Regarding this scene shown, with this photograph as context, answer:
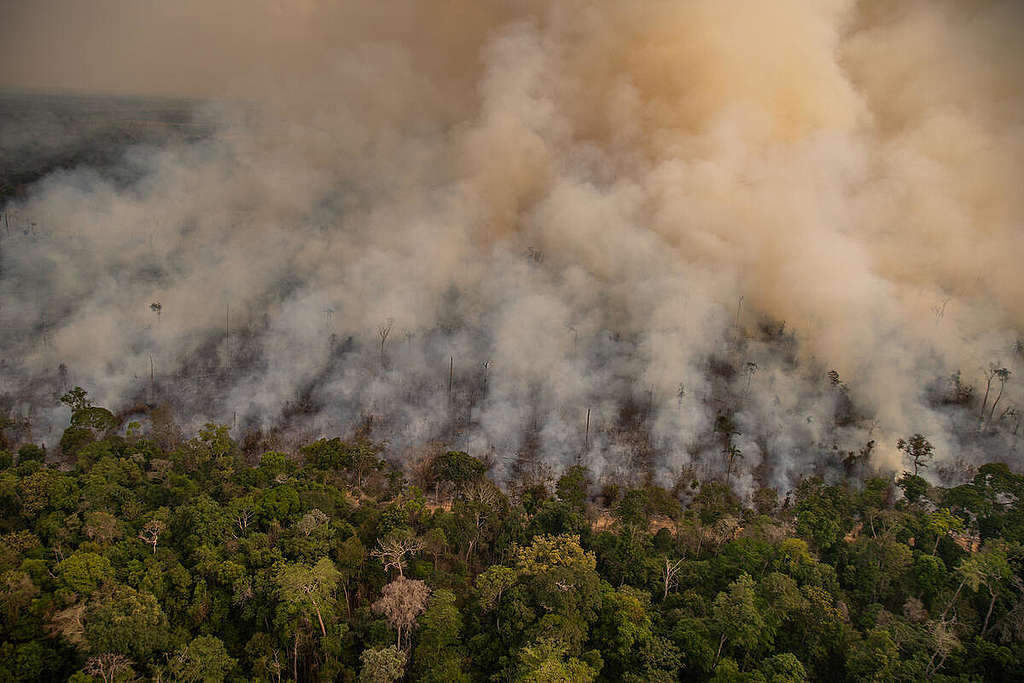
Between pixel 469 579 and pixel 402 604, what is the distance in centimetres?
572

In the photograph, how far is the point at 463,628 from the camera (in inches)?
813

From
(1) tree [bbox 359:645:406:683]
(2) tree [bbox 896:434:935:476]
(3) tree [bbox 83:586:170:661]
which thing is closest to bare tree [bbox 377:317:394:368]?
(3) tree [bbox 83:586:170:661]

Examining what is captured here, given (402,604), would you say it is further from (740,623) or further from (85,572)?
(740,623)

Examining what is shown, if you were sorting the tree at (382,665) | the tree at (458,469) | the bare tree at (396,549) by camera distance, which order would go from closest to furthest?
the tree at (382,665) → the bare tree at (396,549) → the tree at (458,469)

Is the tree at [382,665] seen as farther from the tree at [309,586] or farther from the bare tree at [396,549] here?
the bare tree at [396,549]

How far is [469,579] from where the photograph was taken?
2505cm

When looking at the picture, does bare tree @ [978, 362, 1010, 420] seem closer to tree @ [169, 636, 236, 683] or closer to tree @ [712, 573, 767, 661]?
tree @ [712, 573, 767, 661]

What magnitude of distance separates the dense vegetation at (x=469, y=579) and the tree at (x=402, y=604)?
0.08m

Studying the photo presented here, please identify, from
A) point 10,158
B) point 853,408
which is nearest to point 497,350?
point 853,408

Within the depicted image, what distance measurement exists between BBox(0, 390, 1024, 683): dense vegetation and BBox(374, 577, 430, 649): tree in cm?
8

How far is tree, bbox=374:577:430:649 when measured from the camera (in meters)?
19.6

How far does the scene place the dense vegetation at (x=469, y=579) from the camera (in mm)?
18578

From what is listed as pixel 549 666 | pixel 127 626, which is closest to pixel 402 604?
pixel 549 666

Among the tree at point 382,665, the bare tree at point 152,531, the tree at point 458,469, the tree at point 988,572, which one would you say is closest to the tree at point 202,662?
the tree at point 382,665
